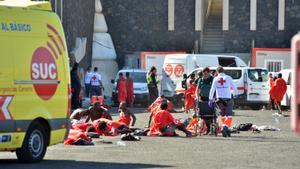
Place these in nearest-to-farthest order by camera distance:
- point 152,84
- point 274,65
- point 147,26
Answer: point 152,84 < point 274,65 < point 147,26

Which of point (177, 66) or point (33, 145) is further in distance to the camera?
point (177, 66)

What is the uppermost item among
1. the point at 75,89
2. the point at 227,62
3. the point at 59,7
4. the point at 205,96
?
the point at 59,7

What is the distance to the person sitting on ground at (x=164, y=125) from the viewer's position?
21000 millimetres

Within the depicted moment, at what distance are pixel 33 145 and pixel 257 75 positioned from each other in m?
28.2

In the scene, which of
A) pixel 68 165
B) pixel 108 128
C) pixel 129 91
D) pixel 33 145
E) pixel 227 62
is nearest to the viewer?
pixel 33 145

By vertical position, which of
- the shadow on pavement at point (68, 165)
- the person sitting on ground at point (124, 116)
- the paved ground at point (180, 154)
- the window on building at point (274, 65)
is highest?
the window on building at point (274, 65)

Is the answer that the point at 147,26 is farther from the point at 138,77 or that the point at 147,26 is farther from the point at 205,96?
the point at 205,96

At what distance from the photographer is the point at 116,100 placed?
4238 cm

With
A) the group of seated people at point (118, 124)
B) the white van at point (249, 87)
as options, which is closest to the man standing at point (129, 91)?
the white van at point (249, 87)

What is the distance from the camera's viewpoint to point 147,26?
59.8 m

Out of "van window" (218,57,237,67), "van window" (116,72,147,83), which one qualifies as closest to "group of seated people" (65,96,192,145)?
"van window" (116,72,147,83)

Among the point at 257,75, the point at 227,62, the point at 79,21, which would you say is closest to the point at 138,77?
Answer: the point at 227,62

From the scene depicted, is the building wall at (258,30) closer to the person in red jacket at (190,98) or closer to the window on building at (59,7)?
the window on building at (59,7)

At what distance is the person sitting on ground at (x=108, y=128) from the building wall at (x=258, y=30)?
3771cm
